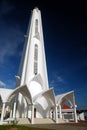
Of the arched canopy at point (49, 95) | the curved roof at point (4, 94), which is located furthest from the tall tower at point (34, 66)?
the curved roof at point (4, 94)

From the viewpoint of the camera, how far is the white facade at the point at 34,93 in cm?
2093

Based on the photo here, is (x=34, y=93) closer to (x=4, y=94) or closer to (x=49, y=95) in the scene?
(x=49, y=95)

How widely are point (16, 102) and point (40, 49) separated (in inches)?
522

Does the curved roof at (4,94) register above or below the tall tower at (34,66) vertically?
below

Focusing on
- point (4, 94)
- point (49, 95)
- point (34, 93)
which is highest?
point (34, 93)

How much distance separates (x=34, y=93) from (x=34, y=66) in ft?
20.2

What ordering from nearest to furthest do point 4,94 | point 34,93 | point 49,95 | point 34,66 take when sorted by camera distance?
point 4,94 < point 49,95 < point 34,93 < point 34,66

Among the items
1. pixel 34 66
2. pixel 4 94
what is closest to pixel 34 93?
pixel 34 66

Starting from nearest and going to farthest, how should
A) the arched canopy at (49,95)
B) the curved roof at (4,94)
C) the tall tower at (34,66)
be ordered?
the curved roof at (4,94) → the arched canopy at (49,95) → the tall tower at (34,66)

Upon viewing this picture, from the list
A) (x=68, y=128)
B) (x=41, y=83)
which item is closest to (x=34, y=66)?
(x=41, y=83)

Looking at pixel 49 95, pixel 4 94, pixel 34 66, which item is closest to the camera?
pixel 4 94

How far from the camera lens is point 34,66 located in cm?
2797

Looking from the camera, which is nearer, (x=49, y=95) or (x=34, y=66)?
(x=49, y=95)

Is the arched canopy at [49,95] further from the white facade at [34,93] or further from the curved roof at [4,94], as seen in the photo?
the curved roof at [4,94]
